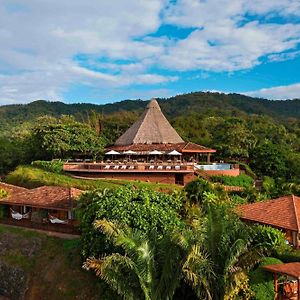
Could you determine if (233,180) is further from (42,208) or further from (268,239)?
(268,239)

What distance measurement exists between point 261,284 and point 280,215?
5807mm

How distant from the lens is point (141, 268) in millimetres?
12797

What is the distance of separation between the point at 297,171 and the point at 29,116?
8542cm

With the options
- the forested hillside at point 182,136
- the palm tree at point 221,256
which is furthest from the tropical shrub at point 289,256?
the forested hillside at point 182,136

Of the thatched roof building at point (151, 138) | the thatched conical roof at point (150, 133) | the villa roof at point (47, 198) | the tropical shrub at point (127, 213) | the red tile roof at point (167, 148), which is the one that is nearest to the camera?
the tropical shrub at point (127, 213)

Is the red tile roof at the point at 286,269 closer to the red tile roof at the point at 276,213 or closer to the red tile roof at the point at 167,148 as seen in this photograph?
the red tile roof at the point at 276,213

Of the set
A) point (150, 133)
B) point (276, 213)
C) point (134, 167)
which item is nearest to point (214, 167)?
point (134, 167)

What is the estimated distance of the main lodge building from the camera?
109 feet

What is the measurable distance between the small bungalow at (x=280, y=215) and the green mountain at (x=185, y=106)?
305 feet

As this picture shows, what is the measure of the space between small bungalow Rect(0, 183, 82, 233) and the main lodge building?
815 centimetres

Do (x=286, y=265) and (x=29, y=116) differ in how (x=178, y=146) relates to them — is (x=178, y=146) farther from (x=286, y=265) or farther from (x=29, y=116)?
(x=29, y=116)

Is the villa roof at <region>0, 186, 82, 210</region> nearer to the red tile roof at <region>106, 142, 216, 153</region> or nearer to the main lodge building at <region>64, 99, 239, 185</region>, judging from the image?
the main lodge building at <region>64, 99, 239, 185</region>

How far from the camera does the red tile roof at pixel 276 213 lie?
18703 mm

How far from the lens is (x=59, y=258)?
20234 millimetres
